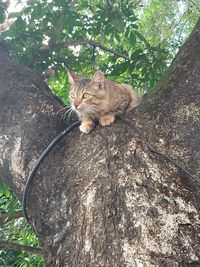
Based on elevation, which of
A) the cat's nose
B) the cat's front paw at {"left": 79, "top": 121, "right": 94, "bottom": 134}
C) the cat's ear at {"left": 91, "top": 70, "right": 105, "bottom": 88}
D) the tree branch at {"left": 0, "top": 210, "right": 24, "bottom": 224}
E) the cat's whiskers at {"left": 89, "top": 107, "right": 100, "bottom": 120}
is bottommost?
the tree branch at {"left": 0, "top": 210, "right": 24, "bottom": 224}

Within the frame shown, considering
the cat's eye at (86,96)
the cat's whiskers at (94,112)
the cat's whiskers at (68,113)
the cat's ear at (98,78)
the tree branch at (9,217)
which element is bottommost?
the tree branch at (9,217)

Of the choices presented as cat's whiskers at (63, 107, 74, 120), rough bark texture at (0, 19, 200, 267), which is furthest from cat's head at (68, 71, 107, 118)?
rough bark texture at (0, 19, 200, 267)

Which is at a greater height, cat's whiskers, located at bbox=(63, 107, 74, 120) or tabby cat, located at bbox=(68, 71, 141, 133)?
cat's whiskers, located at bbox=(63, 107, 74, 120)

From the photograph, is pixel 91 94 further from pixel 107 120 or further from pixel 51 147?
pixel 51 147

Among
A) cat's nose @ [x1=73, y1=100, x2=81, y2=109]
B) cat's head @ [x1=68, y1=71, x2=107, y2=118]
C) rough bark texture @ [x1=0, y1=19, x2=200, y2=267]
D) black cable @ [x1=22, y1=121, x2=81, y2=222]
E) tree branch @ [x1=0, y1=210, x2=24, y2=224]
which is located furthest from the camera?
tree branch @ [x1=0, y1=210, x2=24, y2=224]

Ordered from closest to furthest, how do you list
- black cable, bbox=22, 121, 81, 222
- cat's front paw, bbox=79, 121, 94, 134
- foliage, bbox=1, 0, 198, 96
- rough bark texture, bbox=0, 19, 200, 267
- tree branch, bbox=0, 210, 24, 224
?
rough bark texture, bbox=0, 19, 200, 267, black cable, bbox=22, 121, 81, 222, cat's front paw, bbox=79, 121, 94, 134, tree branch, bbox=0, 210, 24, 224, foliage, bbox=1, 0, 198, 96

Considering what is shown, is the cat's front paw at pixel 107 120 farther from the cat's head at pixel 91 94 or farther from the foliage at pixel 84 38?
the foliage at pixel 84 38

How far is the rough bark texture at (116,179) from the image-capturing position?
1292 mm

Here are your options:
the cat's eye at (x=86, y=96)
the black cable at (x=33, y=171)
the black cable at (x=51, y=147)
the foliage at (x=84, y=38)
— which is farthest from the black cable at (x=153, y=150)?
the foliage at (x=84, y=38)

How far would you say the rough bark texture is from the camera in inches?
50.9

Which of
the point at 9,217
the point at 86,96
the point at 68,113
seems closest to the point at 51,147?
the point at 68,113

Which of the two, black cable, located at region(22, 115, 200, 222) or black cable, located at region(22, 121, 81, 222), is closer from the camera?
black cable, located at region(22, 115, 200, 222)

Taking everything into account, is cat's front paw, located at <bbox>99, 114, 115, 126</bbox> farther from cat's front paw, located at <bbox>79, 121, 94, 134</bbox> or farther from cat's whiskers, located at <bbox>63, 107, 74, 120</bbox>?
cat's whiskers, located at <bbox>63, 107, 74, 120</bbox>

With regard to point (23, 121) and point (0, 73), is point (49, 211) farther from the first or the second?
point (0, 73)
